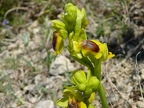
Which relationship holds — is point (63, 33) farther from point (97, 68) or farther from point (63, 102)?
point (63, 102)

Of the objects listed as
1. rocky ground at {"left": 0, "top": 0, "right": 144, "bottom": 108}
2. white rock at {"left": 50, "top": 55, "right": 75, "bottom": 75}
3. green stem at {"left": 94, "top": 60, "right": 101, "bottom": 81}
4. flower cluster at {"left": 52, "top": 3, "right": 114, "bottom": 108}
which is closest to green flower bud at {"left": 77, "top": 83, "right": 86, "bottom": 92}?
flower cluster at {"left": 52, "top": 3, "right": 114, "bottom": 108}

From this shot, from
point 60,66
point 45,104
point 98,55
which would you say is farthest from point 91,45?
point 60,66

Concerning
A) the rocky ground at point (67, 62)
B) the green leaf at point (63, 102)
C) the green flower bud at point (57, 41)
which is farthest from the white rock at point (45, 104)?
the green flower bud at point (57, 41)

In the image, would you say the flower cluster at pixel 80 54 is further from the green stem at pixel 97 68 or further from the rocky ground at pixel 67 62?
the rocky ground at pixel 67 62

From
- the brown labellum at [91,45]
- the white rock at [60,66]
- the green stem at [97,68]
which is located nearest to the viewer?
the brown labellum at [91,45]

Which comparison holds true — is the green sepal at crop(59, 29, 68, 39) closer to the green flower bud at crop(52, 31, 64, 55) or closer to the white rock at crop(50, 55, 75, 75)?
the green flower bud at crop(52, 31, 64, 55)

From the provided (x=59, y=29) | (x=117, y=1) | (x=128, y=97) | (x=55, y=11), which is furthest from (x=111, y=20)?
(x=59, y=29)

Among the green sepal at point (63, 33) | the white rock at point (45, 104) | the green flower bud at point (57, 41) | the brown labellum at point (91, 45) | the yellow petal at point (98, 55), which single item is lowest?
the white rock at point (45, 104)
